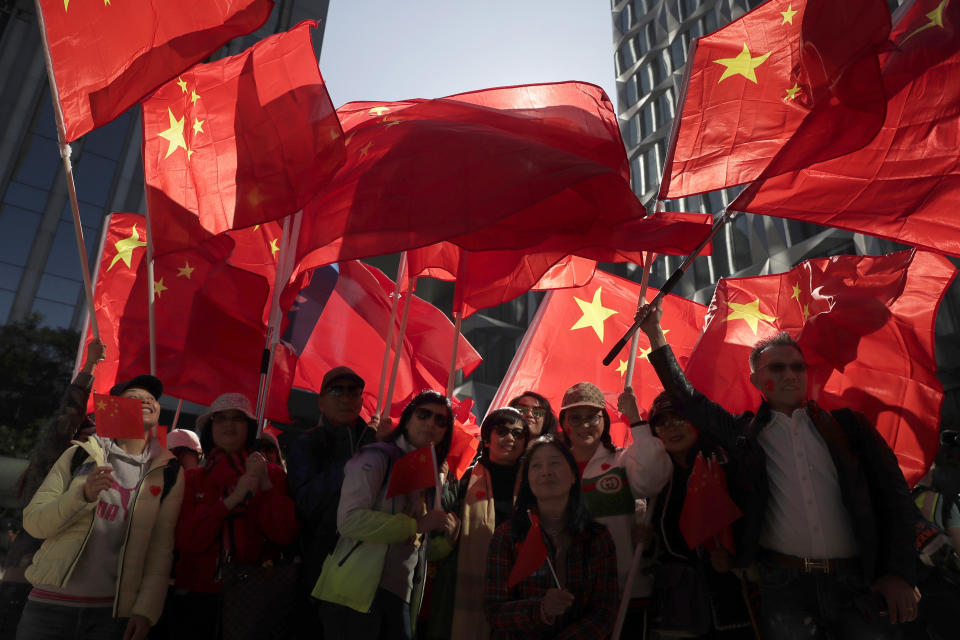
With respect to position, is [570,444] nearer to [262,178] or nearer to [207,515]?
[207,515]

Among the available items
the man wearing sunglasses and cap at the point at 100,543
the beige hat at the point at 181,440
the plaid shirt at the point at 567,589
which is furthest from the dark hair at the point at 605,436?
the beige hat at the point at 181,440

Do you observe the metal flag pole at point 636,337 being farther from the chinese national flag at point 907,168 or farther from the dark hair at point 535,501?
the dark hair at point 535,501

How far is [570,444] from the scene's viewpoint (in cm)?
376

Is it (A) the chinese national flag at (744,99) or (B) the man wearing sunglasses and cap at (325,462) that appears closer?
(B) the man wearing sunglasses and cap at (325,462)

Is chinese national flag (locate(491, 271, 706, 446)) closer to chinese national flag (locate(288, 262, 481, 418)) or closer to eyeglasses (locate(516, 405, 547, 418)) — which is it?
chinese national flag (locate(288, 262, 481, 418))

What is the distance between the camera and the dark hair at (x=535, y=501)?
2787 mm

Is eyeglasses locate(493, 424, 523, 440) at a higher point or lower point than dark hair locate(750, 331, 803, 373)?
lower

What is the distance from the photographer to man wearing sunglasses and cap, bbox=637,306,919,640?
2.51 m

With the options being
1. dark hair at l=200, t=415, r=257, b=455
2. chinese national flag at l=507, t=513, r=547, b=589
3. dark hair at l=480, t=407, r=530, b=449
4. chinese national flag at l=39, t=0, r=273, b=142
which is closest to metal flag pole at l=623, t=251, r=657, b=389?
dark hair at l=480, t=407, r=530, b=449

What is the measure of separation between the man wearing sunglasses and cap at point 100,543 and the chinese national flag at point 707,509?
7.74ft

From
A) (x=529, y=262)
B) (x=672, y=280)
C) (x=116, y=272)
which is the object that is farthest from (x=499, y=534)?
(x=116, y=272)

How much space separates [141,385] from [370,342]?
3117 millimetres

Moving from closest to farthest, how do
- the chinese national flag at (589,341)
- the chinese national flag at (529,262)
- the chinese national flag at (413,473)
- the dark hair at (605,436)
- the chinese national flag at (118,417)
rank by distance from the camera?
the chinese national flag at (118,417) < the chinese national flag at (413,473) < the dark hair at (605,436) < the chinese national flag at (529,262) < the chinese national flag at (589,341)

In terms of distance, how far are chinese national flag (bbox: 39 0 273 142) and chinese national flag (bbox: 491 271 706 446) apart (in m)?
3.60
